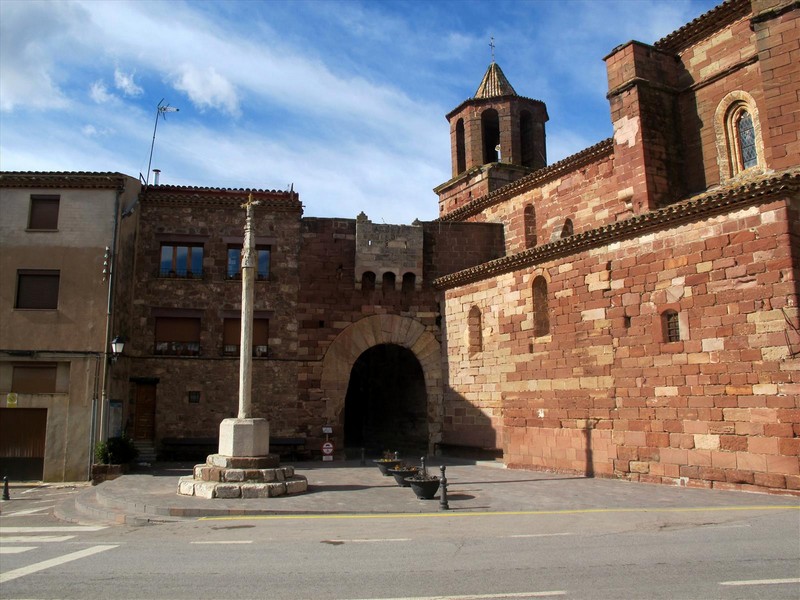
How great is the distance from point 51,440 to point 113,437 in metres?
2.00

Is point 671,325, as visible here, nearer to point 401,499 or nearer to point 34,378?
point 401,499

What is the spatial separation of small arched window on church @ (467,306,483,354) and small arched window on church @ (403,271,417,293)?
2.46 m

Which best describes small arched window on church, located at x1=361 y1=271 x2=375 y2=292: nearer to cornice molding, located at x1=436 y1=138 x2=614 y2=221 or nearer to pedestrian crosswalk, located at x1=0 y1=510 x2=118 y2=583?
cornice molding, located at x1=436 y1=138 x2=614 y2=221

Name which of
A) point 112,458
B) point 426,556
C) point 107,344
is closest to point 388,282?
point 107,344

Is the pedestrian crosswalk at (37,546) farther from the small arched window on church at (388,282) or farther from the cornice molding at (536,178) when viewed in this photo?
the cornice molding at (536,178)

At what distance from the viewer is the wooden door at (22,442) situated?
17.2 m

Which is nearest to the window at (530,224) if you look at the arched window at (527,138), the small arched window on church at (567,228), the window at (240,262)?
the small arched window on church at (567,228)

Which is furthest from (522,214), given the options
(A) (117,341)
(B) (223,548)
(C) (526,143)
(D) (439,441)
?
(B) (223,548)

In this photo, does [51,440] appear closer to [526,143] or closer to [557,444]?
[557,444]

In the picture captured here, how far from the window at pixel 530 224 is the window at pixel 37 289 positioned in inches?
547

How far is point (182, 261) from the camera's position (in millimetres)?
19672

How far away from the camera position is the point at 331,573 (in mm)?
6086

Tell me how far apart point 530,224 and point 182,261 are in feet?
36.0

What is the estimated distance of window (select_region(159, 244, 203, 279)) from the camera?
19.5m
